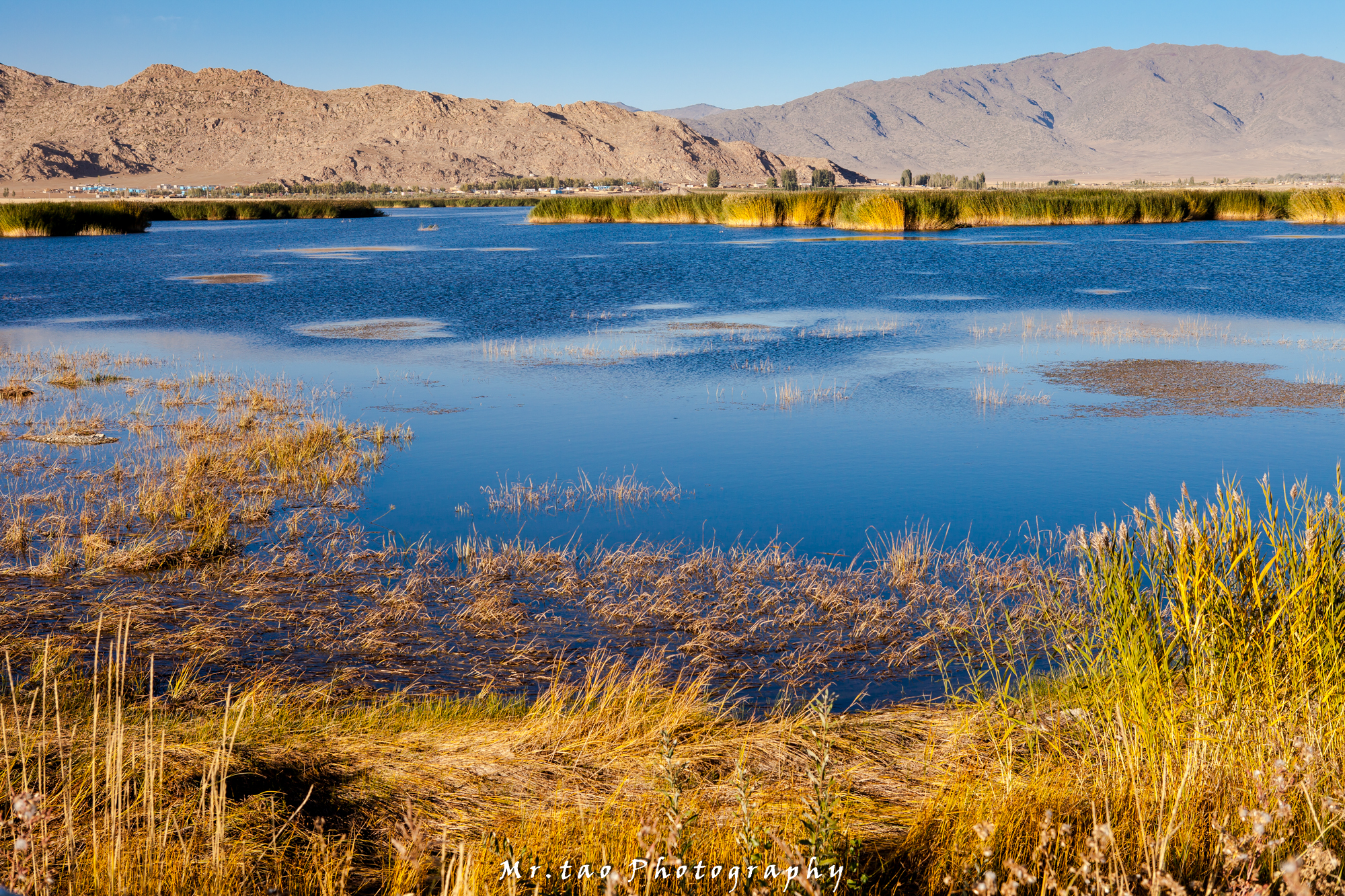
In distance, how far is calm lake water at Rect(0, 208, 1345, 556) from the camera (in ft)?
32.5

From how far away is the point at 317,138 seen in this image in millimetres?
179875

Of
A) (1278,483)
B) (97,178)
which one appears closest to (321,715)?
(1278,483)

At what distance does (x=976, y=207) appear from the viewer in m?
54.4

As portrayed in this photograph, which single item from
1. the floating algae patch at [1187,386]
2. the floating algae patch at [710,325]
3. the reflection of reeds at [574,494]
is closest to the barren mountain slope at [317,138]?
the floating algae patch at [710,325]

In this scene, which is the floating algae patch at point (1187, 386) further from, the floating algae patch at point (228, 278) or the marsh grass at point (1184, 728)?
the floating algae patch at point (228, 278)

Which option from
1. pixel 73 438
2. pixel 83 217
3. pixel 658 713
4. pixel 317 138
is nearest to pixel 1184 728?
pixel 658 713

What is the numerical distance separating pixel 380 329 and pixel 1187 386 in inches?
606

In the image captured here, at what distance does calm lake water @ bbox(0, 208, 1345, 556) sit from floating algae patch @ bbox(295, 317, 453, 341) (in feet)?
0.79

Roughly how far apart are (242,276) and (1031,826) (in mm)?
33134

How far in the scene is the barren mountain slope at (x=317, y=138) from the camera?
165500 mm

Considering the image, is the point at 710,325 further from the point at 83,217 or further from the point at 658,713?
the point at 83,217

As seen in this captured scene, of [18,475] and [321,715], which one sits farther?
[18,475]

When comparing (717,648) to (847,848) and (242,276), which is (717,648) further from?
(242,276)

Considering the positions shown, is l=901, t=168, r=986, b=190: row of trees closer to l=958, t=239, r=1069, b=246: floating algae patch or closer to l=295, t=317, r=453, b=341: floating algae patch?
l=958, t=239, r=1069, b=246: floating algae patch
